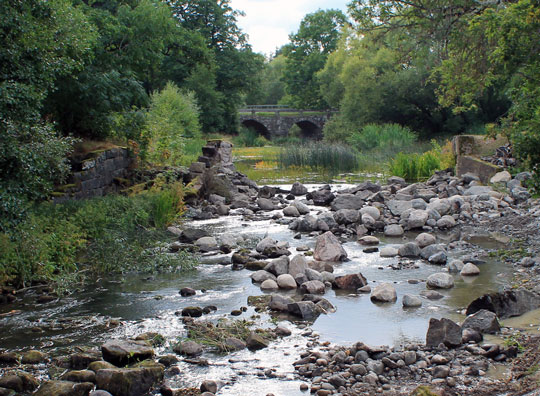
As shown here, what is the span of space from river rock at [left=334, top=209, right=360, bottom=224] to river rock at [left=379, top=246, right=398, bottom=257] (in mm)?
2563

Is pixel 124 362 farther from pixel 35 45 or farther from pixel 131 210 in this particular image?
pixel 131 210

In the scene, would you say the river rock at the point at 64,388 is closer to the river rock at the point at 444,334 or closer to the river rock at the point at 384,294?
the river rock at the point at 444,334

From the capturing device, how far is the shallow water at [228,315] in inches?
195

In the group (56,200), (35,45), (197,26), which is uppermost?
(197,26)

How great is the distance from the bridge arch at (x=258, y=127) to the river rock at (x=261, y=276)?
164ft

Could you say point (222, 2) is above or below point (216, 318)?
above

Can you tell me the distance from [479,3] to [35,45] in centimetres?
782

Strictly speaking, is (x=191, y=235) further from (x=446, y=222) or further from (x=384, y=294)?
(x=446, y=222)

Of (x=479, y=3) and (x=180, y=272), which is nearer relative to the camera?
(x=180, y=272)

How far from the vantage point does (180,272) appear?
853 cm

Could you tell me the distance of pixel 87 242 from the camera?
9656 millimetres

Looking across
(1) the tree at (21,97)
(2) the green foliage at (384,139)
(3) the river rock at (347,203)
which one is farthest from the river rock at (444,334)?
(2) the green foliage at (384,139)

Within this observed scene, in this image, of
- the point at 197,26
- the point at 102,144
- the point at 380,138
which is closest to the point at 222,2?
the point at 197,26

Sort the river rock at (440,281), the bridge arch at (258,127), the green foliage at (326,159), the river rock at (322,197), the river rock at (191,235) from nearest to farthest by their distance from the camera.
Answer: the river rock at (440,281) → the river rock at (191,235) → the river rock at (322,197) → the green foliage at (326,159) → the bridge arch at (258,127)
